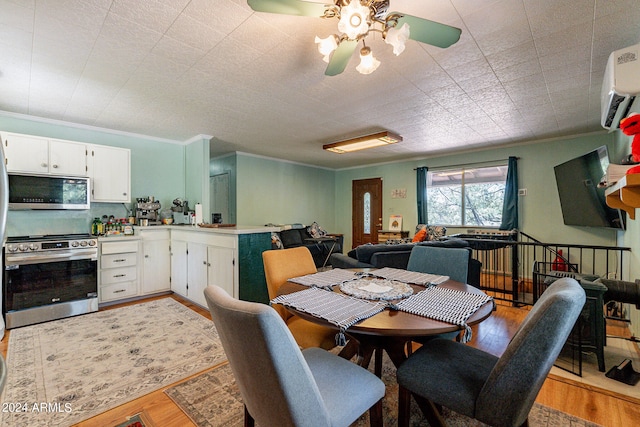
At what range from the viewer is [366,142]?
4887mm

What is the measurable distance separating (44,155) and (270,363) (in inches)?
168

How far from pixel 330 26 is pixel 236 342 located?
2.09m

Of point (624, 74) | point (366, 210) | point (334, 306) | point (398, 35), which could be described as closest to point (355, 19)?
point (398, 35)

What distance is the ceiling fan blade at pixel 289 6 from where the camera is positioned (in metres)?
1.56

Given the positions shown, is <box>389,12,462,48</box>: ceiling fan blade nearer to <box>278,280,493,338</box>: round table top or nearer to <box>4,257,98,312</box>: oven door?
<box>278,280,493,338</box>: round table top

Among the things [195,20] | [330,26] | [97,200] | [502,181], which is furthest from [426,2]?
[502,181]

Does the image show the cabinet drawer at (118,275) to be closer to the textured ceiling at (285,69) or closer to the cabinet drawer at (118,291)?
the cabinet drawer at (118,291)

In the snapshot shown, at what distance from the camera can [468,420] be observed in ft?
6.11

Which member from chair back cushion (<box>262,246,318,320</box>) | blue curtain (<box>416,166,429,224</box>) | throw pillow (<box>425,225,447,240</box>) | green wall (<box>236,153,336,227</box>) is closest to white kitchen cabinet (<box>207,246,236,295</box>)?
chair back cushion (<box>262,246,318,320</box>)

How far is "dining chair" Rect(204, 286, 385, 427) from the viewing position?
104cm

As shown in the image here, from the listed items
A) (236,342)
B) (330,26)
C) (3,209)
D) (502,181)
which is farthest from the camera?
(502,181)

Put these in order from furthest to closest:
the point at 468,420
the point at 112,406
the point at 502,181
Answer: the point at 502,181, the point at 112,406, the point at 468,420

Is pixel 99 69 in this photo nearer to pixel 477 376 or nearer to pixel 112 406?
pixel 112 406

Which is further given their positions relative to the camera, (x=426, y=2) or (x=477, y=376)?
(x=426, y=2)
